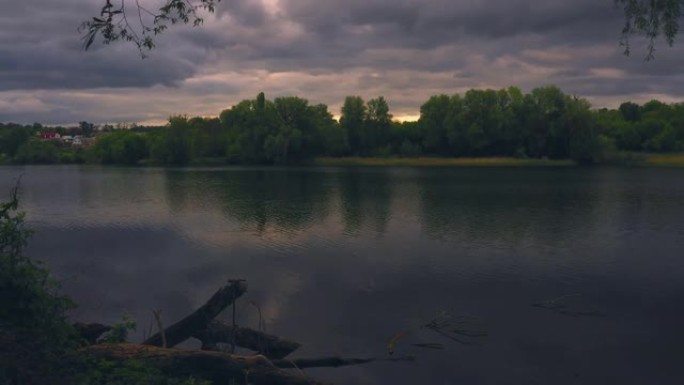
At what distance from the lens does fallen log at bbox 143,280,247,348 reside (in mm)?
13469

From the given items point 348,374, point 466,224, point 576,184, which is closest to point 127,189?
point 466,224

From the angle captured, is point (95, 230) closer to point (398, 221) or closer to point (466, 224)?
point (398, 221)

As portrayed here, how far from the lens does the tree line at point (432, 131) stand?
10912 centimetres

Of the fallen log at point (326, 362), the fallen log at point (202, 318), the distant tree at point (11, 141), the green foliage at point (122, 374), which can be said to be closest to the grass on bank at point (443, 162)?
the distant tree at point (11, 141)

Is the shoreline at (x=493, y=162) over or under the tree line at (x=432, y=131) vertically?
under

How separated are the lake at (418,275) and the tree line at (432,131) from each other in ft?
196

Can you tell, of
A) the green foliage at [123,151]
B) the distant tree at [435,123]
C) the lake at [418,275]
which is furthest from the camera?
the green foliage at [123,151]

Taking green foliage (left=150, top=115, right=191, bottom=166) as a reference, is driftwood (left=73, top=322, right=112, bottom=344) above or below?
below

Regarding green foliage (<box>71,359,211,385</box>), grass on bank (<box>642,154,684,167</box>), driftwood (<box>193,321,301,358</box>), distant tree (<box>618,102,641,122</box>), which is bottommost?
driftwood (<box>193,321,301,358</box>)

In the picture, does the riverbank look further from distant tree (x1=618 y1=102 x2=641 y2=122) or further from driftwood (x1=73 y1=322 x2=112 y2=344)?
driftwood (x1=73 y1=322 x2=112 y2=344)

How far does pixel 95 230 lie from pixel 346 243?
16830 millimetres

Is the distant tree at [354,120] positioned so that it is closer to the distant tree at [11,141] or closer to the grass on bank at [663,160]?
the grass on bank at [663,160]

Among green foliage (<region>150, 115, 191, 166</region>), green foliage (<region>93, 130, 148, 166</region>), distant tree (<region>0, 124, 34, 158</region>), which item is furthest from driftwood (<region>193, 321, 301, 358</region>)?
distant tree (<region>0, 124, 34, 158</region>)

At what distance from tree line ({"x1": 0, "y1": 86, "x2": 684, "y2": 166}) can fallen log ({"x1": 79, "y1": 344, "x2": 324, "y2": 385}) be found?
103 metres
